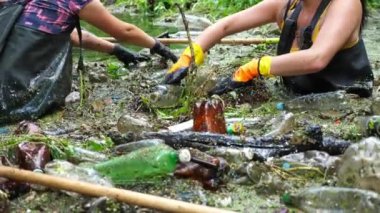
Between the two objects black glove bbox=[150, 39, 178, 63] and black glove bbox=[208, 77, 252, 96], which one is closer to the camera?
black glove bbox=[208, 77, 252, 96]

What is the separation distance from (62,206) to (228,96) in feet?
7.70

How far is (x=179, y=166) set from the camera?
316 centimetres

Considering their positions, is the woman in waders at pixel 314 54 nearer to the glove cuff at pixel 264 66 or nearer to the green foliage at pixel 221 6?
the glove cuff at pixel 264 66

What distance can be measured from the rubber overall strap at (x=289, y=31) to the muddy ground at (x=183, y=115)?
0.36 metres

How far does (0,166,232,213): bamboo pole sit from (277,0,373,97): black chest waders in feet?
8.47

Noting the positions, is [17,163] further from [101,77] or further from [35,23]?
[101,77]

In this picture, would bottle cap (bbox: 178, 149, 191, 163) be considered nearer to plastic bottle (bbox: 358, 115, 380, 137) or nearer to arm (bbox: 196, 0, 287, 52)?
plastic bottle (bbox: 358, 115, 380, 137)

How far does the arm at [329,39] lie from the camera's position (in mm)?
4613

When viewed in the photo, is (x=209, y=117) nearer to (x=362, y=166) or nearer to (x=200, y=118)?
(x=200, y=118)

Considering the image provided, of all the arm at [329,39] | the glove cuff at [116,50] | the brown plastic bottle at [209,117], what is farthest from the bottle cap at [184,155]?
the glove cuff at [116,50]

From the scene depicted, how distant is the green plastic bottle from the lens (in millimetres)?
3135

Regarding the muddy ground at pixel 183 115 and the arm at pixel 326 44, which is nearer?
the muddy ground at pixel 183 115

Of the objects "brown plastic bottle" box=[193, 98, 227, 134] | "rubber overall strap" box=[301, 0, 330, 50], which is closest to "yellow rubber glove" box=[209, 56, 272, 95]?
"rubber overall strap" box=[301, 0, 330, 50]

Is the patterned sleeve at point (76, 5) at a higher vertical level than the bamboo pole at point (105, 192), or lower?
higher
